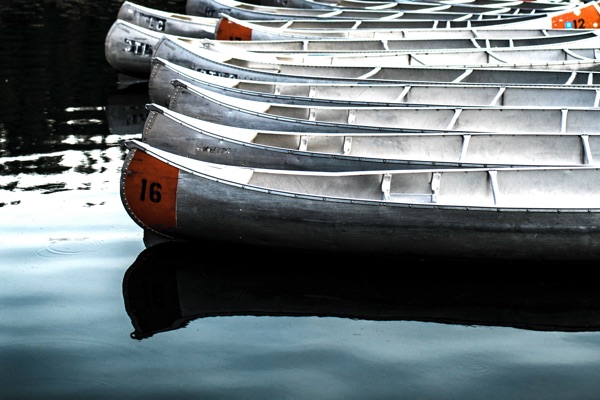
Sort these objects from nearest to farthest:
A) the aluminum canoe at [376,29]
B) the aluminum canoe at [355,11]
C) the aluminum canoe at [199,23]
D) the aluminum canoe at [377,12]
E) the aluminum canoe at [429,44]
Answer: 1. the aluminum canoe at [429,44]
2. the aluminum canoe at [376,29]
3. the aluminum canoe at [199,23]
4. the aluminum canoe at [377,12]
5. the aluminum canoe at [355,11]

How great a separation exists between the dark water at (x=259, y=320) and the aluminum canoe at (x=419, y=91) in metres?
1.91

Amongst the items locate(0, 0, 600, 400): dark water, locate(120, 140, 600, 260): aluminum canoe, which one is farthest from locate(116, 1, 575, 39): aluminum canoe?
locate(120, 140, 600, 260): aluminum canoe

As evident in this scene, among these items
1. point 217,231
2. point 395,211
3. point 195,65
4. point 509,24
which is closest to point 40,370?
point 217,231

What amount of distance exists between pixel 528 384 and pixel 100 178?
5454 millimetres

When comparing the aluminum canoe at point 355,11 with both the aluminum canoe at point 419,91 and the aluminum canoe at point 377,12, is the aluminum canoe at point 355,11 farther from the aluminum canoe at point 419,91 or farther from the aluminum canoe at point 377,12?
the aluminum canoe at point 419,91

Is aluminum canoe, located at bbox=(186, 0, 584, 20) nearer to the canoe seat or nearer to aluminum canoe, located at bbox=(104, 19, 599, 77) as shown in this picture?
aluminum canoe, located at bbox=(104, 19, 599, 77)

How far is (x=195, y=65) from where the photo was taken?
450 inches

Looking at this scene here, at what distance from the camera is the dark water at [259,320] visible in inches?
224

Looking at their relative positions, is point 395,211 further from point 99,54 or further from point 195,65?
point 99,54

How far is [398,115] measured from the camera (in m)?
9.53

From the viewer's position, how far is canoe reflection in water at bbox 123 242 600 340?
6.62m

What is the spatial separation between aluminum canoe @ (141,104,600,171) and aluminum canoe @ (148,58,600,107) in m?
1.44

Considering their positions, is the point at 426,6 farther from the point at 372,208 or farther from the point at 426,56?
the point at 372,208

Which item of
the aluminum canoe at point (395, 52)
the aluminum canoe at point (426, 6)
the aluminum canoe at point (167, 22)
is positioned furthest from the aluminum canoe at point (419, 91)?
the aluminum canoe at point (426, 6)
